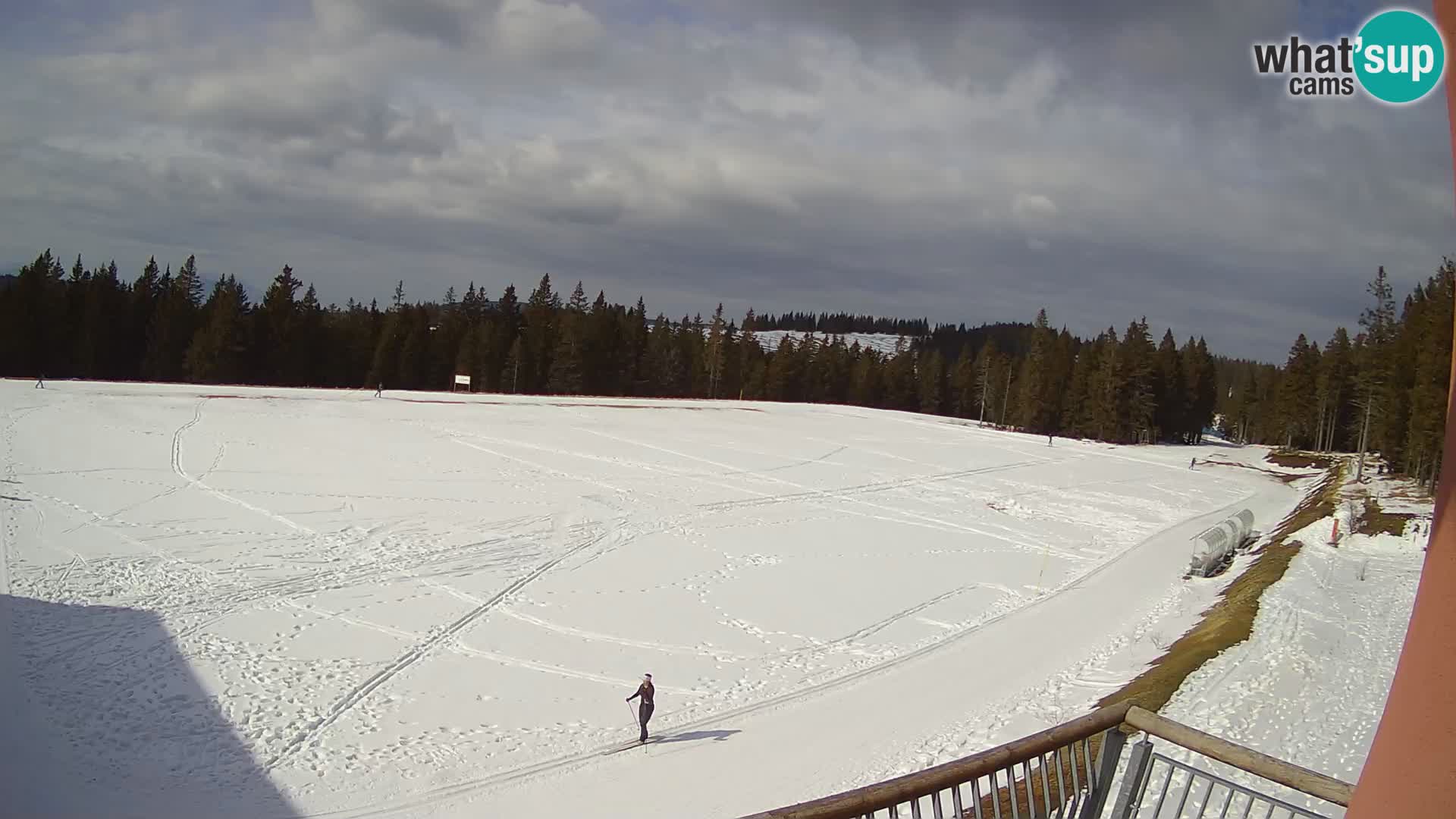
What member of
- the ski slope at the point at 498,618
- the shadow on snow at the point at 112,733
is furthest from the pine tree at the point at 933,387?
the shadow on snow at the point at 112,733

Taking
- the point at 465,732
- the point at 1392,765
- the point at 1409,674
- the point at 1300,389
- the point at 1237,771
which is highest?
the point at 1300,389

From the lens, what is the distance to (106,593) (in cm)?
1617

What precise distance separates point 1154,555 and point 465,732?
25728 mm

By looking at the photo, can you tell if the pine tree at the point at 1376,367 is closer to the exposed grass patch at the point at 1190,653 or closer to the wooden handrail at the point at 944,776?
the exposed grass patch at the point at 1190,653

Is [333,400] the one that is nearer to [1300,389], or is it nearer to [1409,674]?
[1409,674]

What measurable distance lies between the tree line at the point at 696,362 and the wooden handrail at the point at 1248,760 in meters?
46.1

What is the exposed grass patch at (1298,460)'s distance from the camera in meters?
63.9

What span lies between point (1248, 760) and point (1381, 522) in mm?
36100

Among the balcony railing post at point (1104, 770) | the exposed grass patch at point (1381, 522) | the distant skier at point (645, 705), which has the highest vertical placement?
the balcony railing post at point (1104, 770)

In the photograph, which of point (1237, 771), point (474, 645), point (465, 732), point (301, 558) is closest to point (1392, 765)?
point (1237, 771)

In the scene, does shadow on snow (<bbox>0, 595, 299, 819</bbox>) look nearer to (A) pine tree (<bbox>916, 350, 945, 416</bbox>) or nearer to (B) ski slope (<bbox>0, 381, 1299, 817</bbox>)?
(B) ski slope (<bbox>0, 381, 1299, 817</bbox>)

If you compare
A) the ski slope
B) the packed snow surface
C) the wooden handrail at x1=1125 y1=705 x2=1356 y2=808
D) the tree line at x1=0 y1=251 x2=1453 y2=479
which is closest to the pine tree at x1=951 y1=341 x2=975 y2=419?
→ the tree line at x1=0 y1=251 x2=1453 y2=479

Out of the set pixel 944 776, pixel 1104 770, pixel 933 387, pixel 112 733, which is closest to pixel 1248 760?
pixel 1104 770

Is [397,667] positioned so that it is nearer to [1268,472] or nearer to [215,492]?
[215,492]
